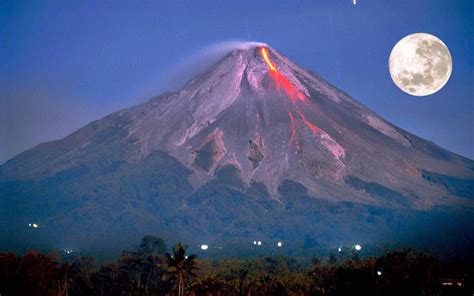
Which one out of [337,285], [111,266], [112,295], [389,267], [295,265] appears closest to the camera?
[337,285]

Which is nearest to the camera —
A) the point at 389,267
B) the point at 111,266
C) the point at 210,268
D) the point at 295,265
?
the point at 389,267

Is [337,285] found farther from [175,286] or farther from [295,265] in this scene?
[295,265]

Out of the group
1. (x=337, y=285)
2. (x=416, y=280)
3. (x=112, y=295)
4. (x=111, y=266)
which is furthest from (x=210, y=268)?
(x=416, y=280)

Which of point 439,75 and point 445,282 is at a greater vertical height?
point 439,75

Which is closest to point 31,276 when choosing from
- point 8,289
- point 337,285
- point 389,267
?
point 8,289

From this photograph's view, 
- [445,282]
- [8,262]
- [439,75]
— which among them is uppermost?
[439,75]

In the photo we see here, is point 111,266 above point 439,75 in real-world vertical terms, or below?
below

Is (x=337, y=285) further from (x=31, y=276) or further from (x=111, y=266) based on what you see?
(x=111, y=266)

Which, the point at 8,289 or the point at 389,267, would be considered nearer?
the point at 8,289

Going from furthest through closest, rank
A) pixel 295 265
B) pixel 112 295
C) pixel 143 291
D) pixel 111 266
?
pixel 295 265
pixel 111 266
pixel 112 295
pixel 143 291
